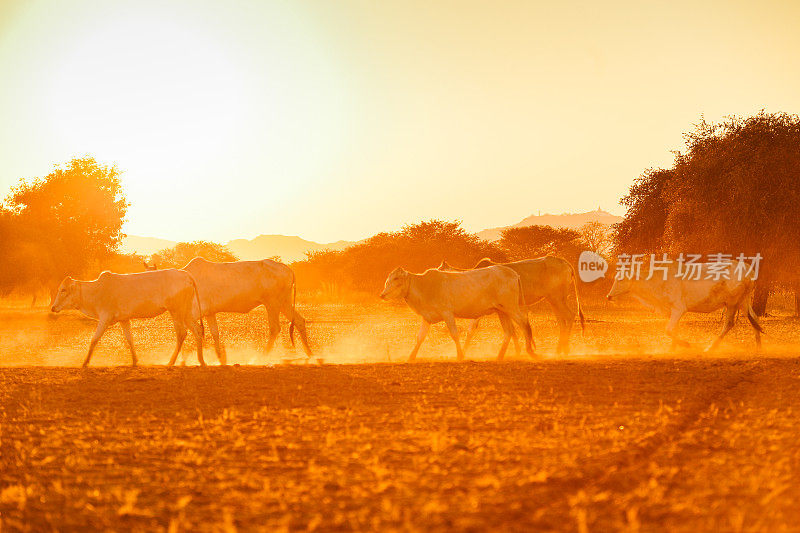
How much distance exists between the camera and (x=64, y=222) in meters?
34.3

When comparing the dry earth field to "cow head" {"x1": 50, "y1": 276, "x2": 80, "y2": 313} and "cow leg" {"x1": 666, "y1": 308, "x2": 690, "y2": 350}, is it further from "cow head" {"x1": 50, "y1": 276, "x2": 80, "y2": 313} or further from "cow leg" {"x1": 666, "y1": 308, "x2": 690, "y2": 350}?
"cow leg" {"x1": 666, "y1": 308, "x2": 690, "y2": 350}

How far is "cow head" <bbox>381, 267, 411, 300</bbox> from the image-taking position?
539 inches

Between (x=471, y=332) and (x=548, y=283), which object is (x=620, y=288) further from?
(x=471, y=332)

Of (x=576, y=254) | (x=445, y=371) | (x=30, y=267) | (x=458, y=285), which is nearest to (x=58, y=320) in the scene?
(x=30, y=267)

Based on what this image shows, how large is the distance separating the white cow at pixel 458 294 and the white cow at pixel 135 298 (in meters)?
3.25

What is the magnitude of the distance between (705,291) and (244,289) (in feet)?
28.4

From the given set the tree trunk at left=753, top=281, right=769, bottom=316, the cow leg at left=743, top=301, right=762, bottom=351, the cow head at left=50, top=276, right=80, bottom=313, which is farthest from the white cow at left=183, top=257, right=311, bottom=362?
the tree trunk at left=753, top=281, right=769, bottom=316

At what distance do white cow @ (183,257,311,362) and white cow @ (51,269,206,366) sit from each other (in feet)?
2.16

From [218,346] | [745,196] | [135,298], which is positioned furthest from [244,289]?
[745,196]

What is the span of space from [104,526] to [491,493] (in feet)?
7.49

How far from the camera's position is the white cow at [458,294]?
13.7m

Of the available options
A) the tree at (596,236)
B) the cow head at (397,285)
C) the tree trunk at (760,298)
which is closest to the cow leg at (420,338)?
the cow head at (397,285)

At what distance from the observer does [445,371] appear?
11.3m

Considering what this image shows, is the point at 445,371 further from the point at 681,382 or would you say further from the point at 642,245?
the point at 642,245
